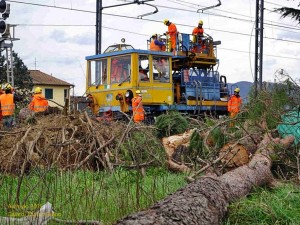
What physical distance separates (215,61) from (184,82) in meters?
2.13

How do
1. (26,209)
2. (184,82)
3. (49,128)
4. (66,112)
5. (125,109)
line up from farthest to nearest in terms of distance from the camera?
(184,82)
(125,109)
(66,112)
(49,128)
(26,209)

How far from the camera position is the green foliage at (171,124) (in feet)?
40.1

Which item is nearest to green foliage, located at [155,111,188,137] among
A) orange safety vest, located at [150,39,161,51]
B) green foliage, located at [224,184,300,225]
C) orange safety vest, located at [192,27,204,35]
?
orange safety vest, located at [150,39,161,51]

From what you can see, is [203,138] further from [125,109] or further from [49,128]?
[125,109]

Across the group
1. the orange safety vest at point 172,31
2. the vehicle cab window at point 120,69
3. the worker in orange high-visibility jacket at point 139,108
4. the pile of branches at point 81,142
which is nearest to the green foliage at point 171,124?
the worker in orange high-visibility jacket at point 139,108

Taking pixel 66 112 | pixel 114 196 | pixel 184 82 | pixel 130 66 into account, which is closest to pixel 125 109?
pixel 130 66

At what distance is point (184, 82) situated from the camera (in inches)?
717

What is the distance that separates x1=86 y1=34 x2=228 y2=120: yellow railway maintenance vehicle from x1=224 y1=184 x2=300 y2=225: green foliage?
341 inches

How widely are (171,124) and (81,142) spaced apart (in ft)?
10.3

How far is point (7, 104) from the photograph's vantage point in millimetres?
13758

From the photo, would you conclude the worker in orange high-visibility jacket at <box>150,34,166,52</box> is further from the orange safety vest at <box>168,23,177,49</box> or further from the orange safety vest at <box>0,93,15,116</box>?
the orange safety vest at <box>0,93,15,116</box>

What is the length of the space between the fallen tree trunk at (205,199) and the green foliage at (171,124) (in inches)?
166

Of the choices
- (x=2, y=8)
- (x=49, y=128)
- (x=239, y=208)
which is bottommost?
(x=239, y=208)

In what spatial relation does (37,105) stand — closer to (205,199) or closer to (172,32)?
(172,32)
